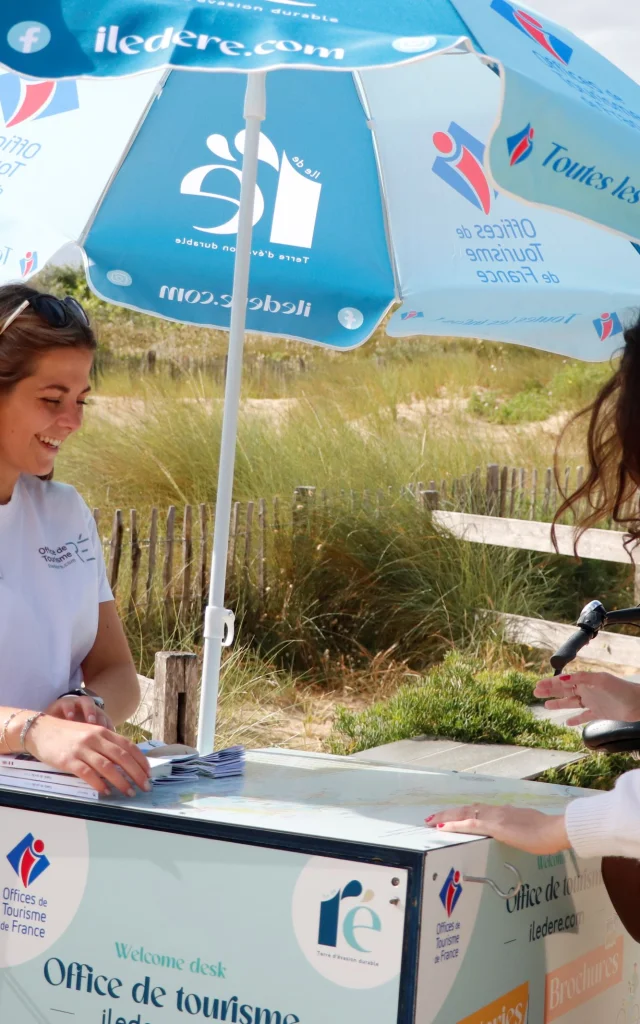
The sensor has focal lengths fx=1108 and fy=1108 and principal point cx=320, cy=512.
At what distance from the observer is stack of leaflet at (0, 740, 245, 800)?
5.81 ft

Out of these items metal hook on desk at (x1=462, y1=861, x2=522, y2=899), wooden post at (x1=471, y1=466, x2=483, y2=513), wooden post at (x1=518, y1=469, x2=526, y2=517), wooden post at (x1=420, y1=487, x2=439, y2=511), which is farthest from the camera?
wooden post at (x1=518, y1=469, x2=526, y2=517)

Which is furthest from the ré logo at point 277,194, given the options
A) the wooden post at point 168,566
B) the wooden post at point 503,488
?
the wooden post at point 503,488

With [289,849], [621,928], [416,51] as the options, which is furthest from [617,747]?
[416,51]

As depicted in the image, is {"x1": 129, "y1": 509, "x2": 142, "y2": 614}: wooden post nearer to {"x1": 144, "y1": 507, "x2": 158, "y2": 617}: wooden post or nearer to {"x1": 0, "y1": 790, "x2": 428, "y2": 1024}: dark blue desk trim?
{"x1": 144, "y1": 507, "x2": 158, "y2": 617}: wooden post

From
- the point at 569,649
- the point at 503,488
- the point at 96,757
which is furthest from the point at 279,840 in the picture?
the point at 503,488

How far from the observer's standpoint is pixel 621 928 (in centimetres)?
202

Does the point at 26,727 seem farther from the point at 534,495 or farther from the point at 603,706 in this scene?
the point at 534,495

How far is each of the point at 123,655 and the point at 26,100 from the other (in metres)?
2.07

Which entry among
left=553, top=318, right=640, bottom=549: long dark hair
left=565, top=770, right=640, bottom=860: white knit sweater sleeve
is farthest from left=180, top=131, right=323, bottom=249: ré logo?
left=565, top=770, right=640, bottom=860: white knit sweater sleeve

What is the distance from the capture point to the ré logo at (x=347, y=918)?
1.54 metres

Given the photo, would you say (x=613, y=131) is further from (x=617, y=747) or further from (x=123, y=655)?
(x=123, y=655)

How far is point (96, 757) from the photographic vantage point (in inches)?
69.1

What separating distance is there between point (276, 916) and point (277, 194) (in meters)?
2.96

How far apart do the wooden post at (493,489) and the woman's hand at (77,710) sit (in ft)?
21.6
